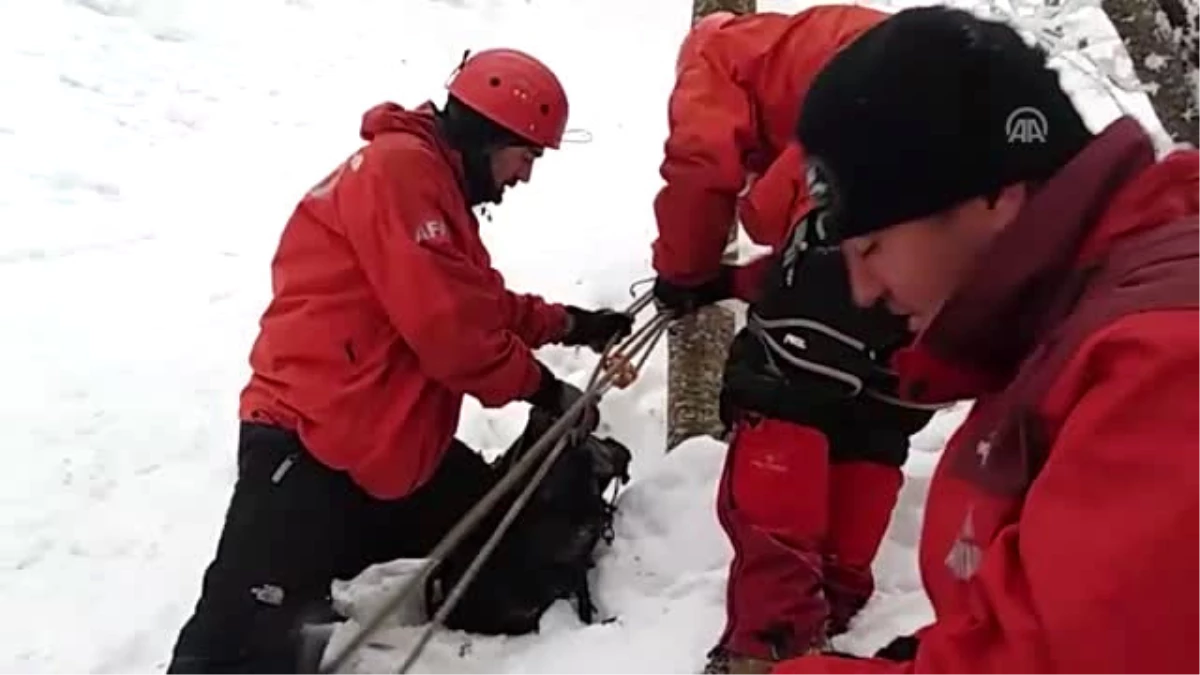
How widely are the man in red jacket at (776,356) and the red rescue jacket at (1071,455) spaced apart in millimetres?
1642

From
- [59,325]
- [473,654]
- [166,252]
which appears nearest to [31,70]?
[166,252]

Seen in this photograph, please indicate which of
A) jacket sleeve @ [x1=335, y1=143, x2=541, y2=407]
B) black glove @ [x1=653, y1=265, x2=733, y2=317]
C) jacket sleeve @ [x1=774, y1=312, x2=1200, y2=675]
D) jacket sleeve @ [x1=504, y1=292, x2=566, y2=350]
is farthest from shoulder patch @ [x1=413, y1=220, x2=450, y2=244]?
jacket sleeve @ [x1=774, y1=312, x2=1200, y2=675]

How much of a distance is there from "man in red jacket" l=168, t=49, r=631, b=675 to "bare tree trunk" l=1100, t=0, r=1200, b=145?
1.58 meters

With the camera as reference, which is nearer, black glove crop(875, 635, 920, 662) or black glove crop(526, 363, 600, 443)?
black glove crop(875, 635, 920, 662)

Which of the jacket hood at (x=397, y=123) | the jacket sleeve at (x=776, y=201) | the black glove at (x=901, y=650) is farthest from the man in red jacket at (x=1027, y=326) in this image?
the jacket hood at (x=397, y=123)

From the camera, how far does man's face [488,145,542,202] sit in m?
4.35

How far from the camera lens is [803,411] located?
3912 mm

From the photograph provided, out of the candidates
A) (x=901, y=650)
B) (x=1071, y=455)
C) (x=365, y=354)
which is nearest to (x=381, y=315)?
(x=365, y=354)

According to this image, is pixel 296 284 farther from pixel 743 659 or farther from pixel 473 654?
pixel 743 659

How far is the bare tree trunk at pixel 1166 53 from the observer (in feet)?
12.3

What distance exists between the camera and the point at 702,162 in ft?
14.0

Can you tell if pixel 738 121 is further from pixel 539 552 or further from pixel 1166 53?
pixel 539 552

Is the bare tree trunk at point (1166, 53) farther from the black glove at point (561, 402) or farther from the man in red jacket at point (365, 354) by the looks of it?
the black glove at point (561, 402)

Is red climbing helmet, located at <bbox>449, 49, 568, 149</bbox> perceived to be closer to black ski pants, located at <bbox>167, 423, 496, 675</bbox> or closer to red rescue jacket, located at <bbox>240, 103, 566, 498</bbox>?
red rescue jacket, located at <bbox>240, 103, 566, 498</bbox>
